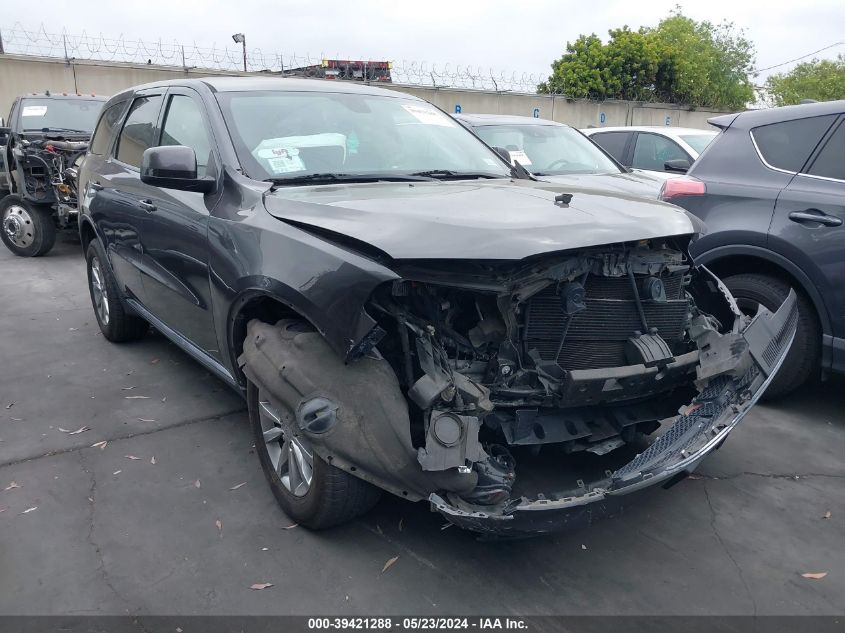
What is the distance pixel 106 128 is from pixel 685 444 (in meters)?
4.69

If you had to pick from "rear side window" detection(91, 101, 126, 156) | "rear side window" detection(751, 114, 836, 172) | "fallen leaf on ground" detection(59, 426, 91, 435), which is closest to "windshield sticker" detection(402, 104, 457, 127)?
"rear side window" detection(751, 114, 836, 172)

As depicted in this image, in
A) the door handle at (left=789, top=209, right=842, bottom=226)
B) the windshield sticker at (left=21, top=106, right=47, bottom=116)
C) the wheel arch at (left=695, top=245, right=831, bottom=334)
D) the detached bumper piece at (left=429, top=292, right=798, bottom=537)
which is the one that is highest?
the windshield sticker at (left=21, top=106, right=47, bottom=116)

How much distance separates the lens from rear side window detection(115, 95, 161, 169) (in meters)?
4.32

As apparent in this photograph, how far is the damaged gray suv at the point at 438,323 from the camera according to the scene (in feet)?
7.84

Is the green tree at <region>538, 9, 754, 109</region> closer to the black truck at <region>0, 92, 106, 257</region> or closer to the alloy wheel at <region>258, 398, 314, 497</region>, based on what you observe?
the black truck at <region>0, 92, 106, 257</region>

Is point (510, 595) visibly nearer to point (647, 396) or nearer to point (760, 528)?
point (647, 396)

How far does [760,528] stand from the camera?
3.05 meters

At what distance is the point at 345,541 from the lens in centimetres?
289

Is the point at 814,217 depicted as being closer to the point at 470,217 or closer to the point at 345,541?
the point at 470,217

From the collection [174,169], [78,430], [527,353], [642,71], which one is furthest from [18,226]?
[642,71]

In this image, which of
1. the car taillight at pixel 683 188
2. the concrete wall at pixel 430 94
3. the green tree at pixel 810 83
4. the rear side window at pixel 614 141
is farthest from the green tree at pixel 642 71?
the car taillight at pixel 683 188

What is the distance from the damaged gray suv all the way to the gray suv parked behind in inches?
33.7

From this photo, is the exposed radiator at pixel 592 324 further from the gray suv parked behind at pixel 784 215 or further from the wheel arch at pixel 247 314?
A: the gray suv parked behind at pixel 784 215

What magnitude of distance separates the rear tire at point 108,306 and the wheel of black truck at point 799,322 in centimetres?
426
